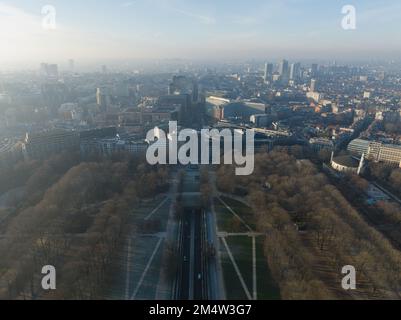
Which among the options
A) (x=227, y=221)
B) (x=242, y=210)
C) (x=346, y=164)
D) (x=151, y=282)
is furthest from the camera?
(x=346, y=164)

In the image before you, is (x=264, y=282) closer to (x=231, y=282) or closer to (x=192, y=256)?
(x=231, y=282)

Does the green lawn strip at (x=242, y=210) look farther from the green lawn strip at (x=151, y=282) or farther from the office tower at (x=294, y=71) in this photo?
the office tower at (x=294, y=71)

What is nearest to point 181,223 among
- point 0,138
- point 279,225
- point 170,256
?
point 170,256

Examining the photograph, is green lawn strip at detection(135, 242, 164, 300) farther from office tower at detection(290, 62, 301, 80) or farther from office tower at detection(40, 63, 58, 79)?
office tower at detection(290, 62, 301, 80)

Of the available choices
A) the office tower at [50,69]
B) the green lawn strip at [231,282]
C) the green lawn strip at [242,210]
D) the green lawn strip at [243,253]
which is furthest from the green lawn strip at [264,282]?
the office tower at [50,69]

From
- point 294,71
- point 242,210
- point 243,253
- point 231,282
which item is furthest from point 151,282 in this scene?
point 294,71

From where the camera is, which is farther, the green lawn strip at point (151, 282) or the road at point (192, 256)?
the road at point (192, 256)

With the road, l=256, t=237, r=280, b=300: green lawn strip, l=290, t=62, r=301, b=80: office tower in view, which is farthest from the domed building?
l=290, t=62, r=301, b=80: office tower

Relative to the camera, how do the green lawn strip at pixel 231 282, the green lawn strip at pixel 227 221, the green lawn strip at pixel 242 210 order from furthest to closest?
the green lawn strip at pixel 242 210 → the green lawn strip at pixel 227 221 → the green lawn strip at pixel 231 282

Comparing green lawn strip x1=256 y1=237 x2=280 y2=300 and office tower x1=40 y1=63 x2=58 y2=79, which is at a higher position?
office tower x1=40 y1=63 x2=58 y2=79

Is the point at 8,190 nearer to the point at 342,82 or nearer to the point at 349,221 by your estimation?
the point at 349,221

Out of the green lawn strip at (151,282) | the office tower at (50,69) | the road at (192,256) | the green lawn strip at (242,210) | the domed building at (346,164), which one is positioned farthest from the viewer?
the office tower at (50,69)
